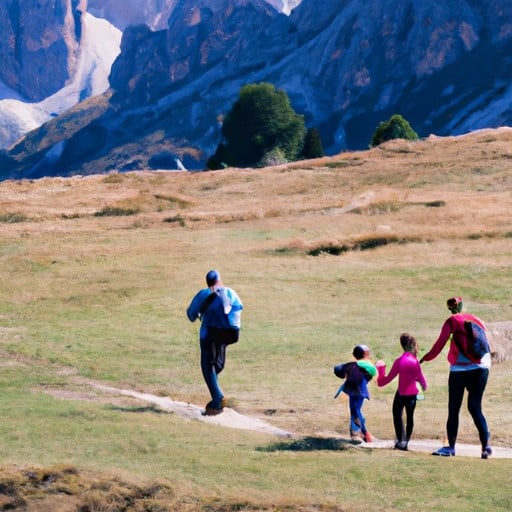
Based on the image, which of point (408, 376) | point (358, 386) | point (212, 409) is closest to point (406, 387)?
point (408, 376)

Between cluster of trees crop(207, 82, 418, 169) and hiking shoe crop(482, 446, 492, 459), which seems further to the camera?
cluster of trees crop(207, 82, 418, 169)

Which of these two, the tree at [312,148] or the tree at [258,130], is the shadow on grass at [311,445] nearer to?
the tree at [312,148]

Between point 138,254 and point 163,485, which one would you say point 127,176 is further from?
point 163,485

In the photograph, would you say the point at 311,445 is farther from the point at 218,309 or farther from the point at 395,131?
the point at 395,131

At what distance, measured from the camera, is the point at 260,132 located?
408ft

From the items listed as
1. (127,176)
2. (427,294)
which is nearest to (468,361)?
(427,294)

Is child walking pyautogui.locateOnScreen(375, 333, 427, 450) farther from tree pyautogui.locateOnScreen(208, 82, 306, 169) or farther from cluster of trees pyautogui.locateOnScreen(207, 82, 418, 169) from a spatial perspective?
tree pyautogui.locateOnScreen(208, 82, 306, 169)

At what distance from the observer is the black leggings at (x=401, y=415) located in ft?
60.4

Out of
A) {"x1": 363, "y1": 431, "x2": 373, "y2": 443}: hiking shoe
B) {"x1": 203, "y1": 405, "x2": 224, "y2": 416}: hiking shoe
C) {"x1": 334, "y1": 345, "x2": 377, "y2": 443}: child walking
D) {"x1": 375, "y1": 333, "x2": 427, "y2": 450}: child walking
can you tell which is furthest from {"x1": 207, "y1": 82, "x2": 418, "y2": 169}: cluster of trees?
{"x1": 375, "y1": 333, "x2": 427, "y2": 450}: child walking

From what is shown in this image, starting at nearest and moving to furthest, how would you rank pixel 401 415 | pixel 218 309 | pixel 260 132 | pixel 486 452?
pixel 486 452, pixel 401 415, pixel 218 309, pixel 260 132

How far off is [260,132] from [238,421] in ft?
343

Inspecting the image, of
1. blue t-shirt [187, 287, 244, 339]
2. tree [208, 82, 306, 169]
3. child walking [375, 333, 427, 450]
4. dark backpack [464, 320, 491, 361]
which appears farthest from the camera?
tree [208, 82, 306, 169]

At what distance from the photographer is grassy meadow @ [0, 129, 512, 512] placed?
15.6m

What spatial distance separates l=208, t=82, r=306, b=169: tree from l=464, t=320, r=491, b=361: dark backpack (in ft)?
Result: 347
